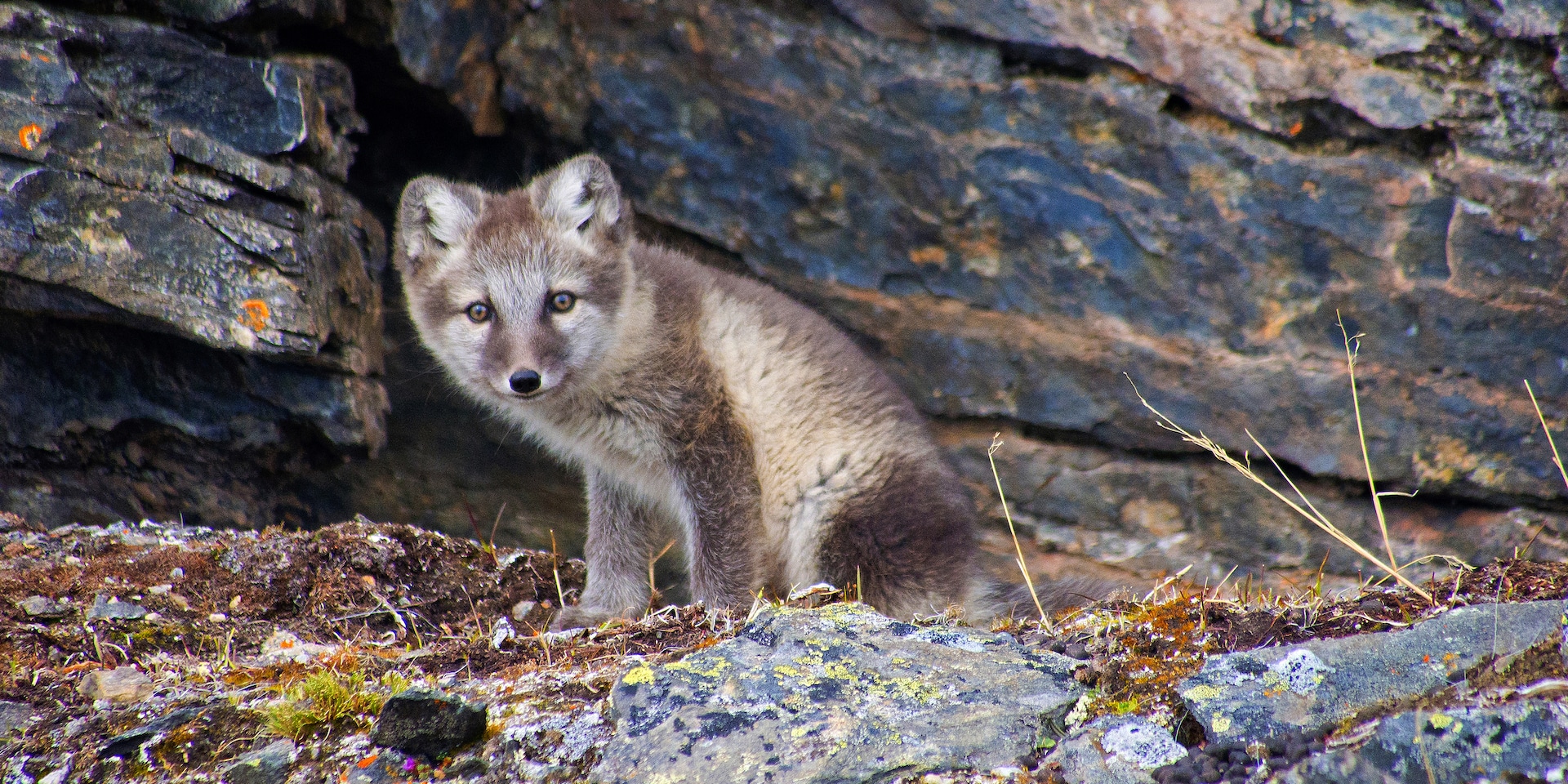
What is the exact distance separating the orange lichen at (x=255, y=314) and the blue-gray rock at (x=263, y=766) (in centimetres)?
218

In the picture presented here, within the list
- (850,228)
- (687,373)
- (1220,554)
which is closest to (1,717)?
(687,373)

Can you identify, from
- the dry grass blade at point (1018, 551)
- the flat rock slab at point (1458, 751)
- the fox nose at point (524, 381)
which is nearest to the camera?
the flat rock slab at point (1458, 751)

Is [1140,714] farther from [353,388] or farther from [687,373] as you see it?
[353,388]

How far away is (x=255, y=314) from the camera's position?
4.15 m

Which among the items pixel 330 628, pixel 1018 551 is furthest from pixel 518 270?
pixel 1018 551

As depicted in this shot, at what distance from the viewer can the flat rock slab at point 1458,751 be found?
179 centimetres

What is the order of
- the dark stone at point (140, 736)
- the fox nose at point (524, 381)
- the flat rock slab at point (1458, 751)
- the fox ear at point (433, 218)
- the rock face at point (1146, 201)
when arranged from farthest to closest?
the rock face at point (1146, 201) → the fox ear at point (433, 218) → the fox nose at point (524, 381) → the dark stone at point (140, 736) → the flat rock slab at point (1458, 751)

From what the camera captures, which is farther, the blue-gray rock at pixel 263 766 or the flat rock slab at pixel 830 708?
the blue-gray rock at pixel 263 766

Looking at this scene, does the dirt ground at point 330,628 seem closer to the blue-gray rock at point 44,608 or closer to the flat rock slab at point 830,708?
the blue-gray rock at point 44,608

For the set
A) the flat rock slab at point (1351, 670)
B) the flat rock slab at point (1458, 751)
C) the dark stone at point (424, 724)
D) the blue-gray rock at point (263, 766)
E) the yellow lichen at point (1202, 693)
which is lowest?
the blue-gray rock at point (263, 766)

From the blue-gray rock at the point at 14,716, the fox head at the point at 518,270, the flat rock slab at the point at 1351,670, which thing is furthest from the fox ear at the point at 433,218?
the flat rock slab at the point at 1351,670

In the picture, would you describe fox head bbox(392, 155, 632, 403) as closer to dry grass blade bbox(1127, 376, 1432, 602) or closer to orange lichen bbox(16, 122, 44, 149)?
orange lichen bbox(16, 122, 44, 149)

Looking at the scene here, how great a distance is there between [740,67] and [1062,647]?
129 inches

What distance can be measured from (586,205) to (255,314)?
4.60 ft
